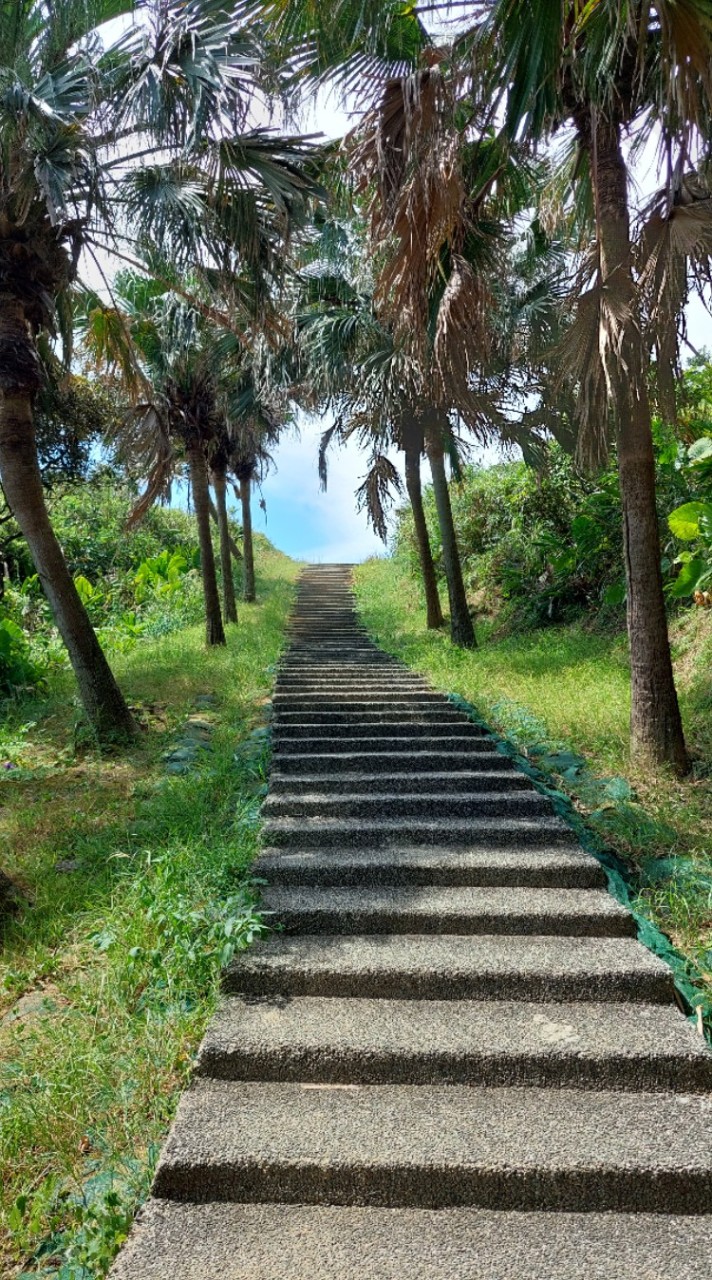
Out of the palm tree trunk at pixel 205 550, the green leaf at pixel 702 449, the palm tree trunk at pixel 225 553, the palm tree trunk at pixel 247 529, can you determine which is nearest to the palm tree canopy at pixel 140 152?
the green leaf at pixel 702 449

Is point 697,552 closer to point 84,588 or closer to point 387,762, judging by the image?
point 387,762

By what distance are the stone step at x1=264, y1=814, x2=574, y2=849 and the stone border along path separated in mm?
149

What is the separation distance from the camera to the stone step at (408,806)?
4.55 metres

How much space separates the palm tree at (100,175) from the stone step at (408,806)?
2514 mm

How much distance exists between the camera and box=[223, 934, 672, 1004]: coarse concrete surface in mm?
3035

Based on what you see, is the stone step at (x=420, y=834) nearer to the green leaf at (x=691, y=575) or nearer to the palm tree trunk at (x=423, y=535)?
the green leaf at (x=691, y=575)

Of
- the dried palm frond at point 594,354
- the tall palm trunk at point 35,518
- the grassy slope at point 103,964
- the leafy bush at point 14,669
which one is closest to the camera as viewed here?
the grassy slope at point 103,964

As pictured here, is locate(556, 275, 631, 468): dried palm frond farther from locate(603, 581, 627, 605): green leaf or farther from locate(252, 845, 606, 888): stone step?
locate(603, 581, 627, 605): green leaf

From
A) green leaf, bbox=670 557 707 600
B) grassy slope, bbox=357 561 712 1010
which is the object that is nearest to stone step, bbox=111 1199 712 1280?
grassy slope, bbox=357 561 712 1010

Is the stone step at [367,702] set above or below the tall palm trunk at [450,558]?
below

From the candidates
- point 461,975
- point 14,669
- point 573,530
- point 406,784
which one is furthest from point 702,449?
point 14,669

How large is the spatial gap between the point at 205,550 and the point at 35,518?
19.0 ft

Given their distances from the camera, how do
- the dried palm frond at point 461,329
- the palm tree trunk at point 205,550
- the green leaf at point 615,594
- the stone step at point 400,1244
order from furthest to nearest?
1. the palm tree trunk at point 205,550
2. the green leaf at point 615,594
3. the dried palm frond at point 461,329
4. the stone step at point 400,1244

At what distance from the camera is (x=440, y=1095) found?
8.57ft
